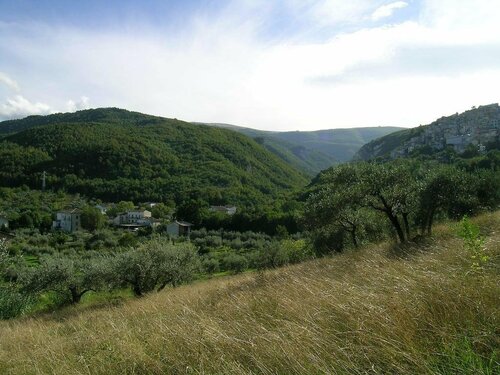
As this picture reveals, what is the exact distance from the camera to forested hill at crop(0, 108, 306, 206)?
12594 centimetres

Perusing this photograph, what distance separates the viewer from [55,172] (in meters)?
135

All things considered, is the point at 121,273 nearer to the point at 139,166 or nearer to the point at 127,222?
the point at 127,222

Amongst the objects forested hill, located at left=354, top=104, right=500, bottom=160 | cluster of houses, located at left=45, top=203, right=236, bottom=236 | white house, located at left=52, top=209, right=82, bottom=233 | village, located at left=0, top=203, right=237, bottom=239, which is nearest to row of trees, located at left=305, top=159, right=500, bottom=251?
village, located at left=0, top=203, right=237, bottom=239

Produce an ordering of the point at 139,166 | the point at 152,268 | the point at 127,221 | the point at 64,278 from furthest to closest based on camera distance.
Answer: the point at 139,166 → the point at 127,221 → the point at 64,278 → the point at 152,268

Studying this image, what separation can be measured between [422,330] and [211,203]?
113m

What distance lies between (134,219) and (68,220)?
15478mm

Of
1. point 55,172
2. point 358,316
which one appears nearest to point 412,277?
point 358,316

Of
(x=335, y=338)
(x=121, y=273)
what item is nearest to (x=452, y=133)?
(x=121, y=273)

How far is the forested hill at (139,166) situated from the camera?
4958 inches

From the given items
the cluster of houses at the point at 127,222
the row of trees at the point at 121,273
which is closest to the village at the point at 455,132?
the cluster of houses at the point at 127,222

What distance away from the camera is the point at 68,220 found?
93625 mm

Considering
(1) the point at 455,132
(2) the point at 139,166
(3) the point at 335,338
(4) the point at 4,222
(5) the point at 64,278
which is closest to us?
(3) the point at 335,338

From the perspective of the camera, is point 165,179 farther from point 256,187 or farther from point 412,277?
point 412,277

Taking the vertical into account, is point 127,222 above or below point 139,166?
below
